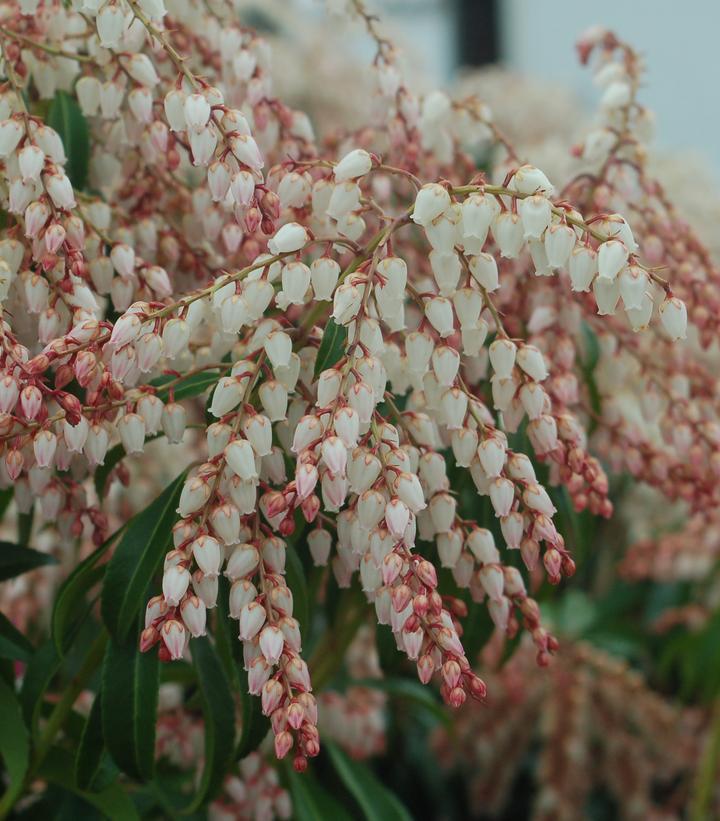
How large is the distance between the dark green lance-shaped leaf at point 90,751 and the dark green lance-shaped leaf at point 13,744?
74 millimetres

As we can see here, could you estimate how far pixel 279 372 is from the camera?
3.18 ft

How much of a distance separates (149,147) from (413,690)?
90cm

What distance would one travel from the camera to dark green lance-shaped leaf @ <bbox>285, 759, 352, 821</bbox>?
4.49 feet

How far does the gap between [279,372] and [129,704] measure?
0.34m

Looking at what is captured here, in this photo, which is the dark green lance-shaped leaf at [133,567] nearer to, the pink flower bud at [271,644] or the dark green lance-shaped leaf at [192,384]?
the dark green lance-shaped leaf at [192,384]

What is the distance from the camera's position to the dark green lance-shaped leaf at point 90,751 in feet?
3.57

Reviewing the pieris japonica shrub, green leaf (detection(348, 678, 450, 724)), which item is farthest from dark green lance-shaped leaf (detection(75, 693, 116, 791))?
green leaf (detection(348, 678, 450, 724))

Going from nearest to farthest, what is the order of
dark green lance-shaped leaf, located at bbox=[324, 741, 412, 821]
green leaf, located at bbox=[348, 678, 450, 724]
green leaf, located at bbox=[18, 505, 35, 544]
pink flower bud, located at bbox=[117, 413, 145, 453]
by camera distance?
pink flower bud, located at bbox=[117, 413, 145, 453] < green leaf, located at bbox=[18, 505, 35, 544] < dark green lance-shaped leaf, located at bbox=[324, 741, 412, 821] < green leaf, located at bbox=[348, 678, 450, 724]

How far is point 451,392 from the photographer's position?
972 mm

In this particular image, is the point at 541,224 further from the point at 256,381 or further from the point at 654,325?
the point at 654,325

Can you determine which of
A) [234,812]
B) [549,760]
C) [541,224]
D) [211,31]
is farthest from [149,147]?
[549,760]

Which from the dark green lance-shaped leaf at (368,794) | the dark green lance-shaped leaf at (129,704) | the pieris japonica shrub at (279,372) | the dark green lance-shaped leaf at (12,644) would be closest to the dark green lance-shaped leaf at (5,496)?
the pieris japonica shrub at (279,372)

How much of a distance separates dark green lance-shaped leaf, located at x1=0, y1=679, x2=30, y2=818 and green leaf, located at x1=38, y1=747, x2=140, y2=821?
29 millimetres

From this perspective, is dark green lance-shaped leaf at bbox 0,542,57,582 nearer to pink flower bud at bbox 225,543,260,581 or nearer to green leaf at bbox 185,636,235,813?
green leaf at bbox 185,636,235,813
